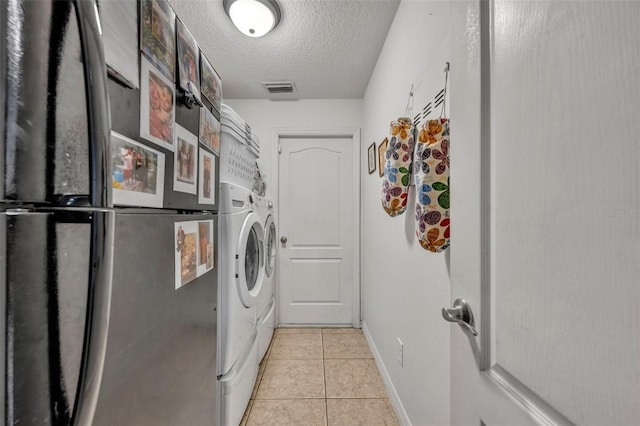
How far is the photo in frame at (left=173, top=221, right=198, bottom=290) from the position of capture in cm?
75

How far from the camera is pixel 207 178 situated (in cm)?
96

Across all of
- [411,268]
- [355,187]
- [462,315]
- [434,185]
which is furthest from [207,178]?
[355,187]

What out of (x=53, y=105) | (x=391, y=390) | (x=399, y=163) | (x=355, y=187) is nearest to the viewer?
(x=53, y=105)

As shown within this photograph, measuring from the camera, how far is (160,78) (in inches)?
25.6

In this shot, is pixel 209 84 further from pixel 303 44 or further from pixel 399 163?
pixel 303 44

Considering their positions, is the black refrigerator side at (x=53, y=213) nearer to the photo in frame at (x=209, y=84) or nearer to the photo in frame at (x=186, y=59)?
the photo in frame at (x=186, y=59)

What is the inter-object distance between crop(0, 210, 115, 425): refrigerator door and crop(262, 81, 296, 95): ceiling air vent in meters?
2.46

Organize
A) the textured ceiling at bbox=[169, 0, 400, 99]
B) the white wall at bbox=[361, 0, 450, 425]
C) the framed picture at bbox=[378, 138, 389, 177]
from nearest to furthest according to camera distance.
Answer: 1. the white wall at bbox=[361, 0, 450, 425]
2. the textured ceiling at bbox=[169, 0, 400, 99]
3. the framed picture at bbox=[378, 138, 389, 177]

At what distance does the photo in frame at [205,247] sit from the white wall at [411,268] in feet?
2.60

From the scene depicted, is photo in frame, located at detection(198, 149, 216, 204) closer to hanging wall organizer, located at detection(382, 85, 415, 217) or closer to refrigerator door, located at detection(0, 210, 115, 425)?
refrigerator door, located at detection(0, 210, 115, 425)

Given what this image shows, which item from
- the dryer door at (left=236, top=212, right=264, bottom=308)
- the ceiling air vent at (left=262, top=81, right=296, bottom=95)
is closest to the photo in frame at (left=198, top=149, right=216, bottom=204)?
the dryer door at (left=236, top=212, right=264, bottom=308)

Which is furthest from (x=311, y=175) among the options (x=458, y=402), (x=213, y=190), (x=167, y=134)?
(x=458, y=402)

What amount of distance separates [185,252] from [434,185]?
0.81 meters

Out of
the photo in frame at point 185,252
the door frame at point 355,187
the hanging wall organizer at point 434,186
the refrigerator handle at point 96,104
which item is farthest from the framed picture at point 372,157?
the refrigerator handle at point 96,104
